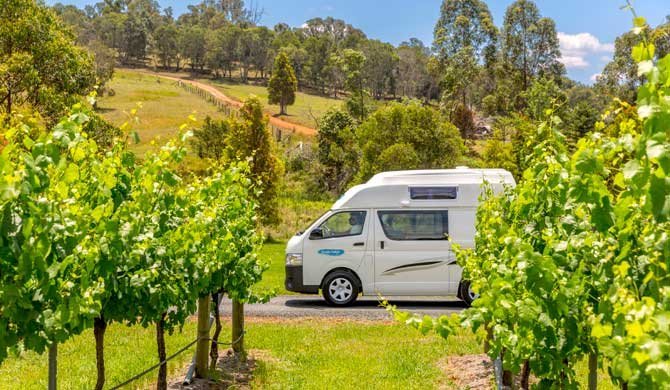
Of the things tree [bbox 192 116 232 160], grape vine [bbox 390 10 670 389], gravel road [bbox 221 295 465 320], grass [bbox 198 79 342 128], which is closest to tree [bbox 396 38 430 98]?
grass [bbox 198 79 342 128]

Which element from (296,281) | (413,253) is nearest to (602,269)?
(413,253)

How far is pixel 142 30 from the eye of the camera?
105 metres

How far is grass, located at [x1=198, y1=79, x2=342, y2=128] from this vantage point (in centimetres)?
6756

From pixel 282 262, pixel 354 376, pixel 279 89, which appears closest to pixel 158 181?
pixel 354 376

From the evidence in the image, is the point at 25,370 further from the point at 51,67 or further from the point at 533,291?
the point at 51,67

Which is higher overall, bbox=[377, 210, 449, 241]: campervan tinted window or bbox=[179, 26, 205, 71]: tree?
bbox=[179, 26, 205, 71]: tree

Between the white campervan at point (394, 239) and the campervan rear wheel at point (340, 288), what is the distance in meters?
0.02

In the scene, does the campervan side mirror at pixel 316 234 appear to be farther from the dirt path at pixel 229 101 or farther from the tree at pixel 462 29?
the tree at pixel 462 29

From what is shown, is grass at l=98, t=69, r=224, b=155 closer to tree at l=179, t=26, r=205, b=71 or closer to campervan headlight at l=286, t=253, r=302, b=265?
tree at l=179, t=26, r=205, b=71

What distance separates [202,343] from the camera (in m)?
7.45

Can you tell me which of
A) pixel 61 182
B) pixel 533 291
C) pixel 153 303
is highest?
pixel 61 182

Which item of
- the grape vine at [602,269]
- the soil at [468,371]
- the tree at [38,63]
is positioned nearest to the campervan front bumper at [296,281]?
the soil at [468,371]

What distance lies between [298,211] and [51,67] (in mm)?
12918

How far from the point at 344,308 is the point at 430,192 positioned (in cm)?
292
